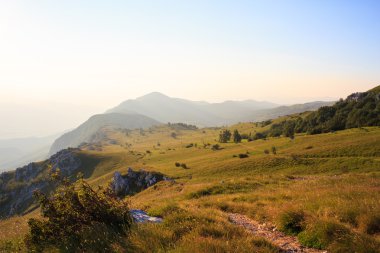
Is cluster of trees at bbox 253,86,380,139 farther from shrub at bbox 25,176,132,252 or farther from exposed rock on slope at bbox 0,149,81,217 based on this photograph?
exposed rock on slope at bbox 0,149,81,217

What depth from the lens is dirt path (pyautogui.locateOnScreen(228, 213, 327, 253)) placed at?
29.9ft

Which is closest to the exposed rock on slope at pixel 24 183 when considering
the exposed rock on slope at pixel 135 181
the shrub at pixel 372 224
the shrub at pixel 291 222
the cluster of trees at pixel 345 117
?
the exposed rock on slope at pixel 135 181

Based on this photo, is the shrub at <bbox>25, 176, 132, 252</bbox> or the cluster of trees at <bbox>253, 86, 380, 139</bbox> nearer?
the shrub at <bbox>25, 176, 132, 252</bbox>

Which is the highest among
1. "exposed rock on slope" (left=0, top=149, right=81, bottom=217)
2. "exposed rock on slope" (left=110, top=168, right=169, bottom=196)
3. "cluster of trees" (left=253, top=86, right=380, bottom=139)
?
"cluster of trees" (left=253, top=86, right=380, bottom=139)

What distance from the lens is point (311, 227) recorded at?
9.77 meters

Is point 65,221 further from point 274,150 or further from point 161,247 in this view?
point 274,150

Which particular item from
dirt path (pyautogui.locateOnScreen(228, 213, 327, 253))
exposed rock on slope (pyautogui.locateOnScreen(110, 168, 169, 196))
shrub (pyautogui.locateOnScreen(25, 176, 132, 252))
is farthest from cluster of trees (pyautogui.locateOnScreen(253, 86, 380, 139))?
shrub (pyautogui.locateOnScreen(25, 176, 132, 252))

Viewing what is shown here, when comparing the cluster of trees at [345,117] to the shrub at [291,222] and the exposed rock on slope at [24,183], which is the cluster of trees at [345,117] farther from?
the exposed rock on slope at [24,183]

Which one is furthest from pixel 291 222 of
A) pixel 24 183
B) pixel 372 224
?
pixel 24 183

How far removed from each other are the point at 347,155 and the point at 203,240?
5162cm

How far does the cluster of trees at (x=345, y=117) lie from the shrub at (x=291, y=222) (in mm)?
86582

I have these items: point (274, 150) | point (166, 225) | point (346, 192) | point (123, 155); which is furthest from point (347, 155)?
point (123, 155)

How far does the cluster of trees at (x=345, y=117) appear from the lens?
9180 cm

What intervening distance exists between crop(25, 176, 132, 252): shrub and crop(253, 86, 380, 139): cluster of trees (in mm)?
90844
